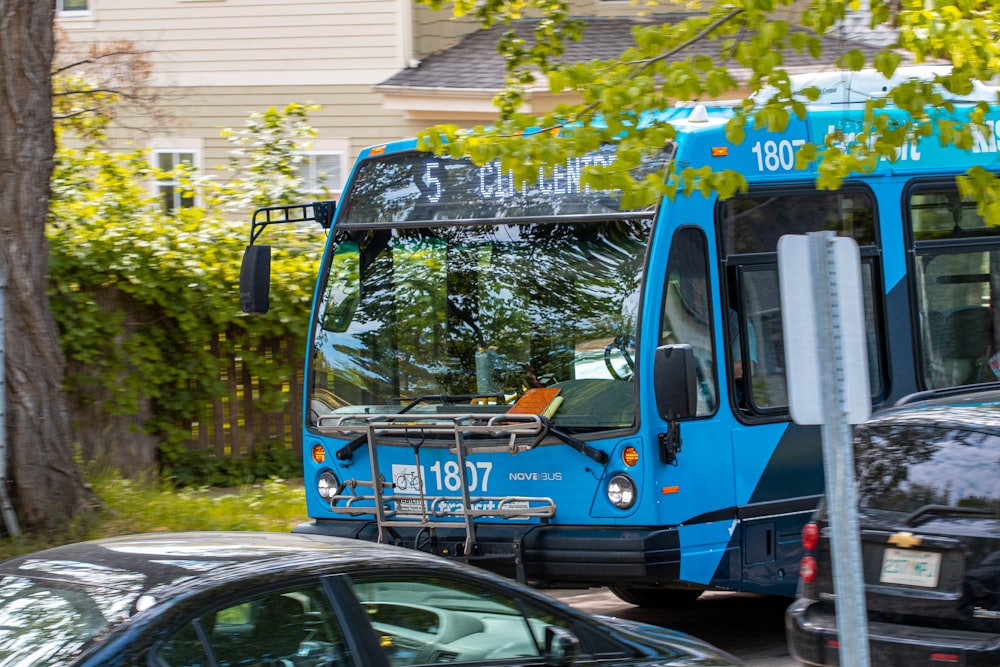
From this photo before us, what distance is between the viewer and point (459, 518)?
26.1 ft

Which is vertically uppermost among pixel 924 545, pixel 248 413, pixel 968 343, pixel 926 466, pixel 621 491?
pixel 968 343

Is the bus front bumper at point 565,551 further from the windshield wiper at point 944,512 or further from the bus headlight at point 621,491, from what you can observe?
the windshield wiper at point 944,512

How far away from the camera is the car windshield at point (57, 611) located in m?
3.91

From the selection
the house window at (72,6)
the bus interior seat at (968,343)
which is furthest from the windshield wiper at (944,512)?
the house window at (72,6)

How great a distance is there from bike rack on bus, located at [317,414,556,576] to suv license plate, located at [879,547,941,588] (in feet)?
7.31

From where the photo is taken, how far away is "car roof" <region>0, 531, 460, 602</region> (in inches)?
165

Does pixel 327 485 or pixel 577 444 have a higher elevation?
pixel 577 444

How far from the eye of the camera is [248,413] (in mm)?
13945

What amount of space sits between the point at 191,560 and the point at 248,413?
31.8ft

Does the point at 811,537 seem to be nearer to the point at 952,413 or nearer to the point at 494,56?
the point at 952,413

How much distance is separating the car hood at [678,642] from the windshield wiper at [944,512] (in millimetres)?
1129

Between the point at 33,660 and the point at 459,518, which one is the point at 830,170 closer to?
the point at 459,518

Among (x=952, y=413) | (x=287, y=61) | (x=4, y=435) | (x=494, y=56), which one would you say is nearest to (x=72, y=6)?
(x=287, y=61)

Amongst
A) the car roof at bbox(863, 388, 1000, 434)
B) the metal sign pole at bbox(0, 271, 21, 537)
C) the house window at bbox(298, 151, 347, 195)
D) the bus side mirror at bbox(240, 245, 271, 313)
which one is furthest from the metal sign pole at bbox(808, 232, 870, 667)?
the house window at bbox(298, 151, 347, 195)
